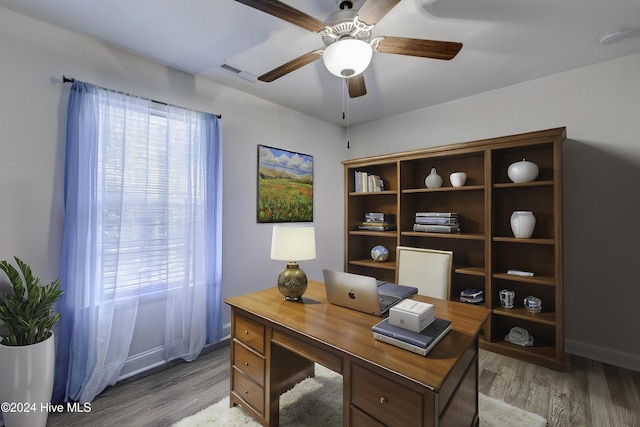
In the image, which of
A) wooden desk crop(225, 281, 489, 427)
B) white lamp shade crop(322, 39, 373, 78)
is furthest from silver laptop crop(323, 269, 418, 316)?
white lamp shade crop(322, 39, 373, 78)

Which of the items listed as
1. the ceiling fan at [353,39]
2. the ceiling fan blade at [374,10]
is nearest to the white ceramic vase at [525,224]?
the ceiling fan at [353,39]

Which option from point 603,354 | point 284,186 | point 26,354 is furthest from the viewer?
point 284,186

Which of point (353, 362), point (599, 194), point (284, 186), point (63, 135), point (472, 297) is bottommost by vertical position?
point (472, 297)

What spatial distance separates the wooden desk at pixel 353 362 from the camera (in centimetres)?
107

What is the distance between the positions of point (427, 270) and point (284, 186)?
6.04ft

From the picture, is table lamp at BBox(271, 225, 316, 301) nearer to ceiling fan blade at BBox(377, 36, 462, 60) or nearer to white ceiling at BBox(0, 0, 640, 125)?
ceiling fan blade at BBox(377, 36, 462, 60)

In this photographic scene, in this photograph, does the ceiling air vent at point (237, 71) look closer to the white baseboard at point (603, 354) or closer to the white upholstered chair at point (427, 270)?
the white upholstered chair at point (427, 270)

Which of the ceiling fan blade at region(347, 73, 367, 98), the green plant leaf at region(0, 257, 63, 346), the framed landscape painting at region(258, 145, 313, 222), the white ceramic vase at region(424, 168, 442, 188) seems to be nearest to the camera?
the green plant leaf at region(0, 257, 63, 346)

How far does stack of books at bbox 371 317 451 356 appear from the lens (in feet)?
3.83

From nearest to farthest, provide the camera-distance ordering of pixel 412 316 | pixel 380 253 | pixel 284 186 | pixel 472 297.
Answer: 1. pixel 412 316
2. pixel 472 297
3. pixel 284 186
4. pixel 380 253

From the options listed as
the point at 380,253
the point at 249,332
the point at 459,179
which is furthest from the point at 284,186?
the point at 249,332

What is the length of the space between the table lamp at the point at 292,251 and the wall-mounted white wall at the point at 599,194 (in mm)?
2465

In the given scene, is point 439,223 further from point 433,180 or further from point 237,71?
point 237,71

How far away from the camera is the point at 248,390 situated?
5.67ft
